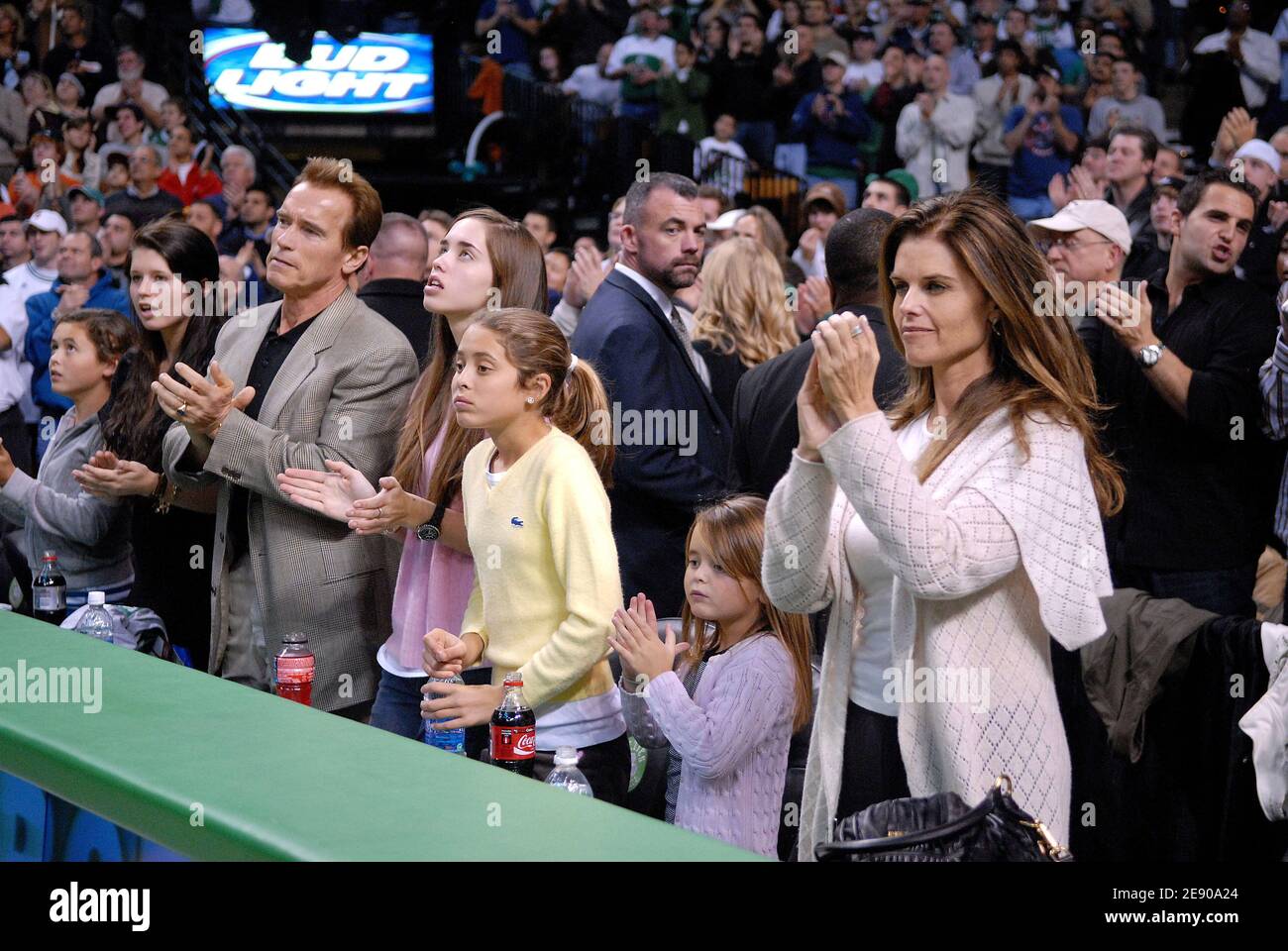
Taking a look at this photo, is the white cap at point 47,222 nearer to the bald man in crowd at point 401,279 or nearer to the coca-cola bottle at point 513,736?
the bald man in crowd at point 401,279

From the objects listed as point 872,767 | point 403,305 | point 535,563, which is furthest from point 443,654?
point 403,305

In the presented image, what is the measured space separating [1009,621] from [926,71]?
333 inches

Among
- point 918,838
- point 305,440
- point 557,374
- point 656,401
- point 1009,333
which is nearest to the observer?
point 918,838

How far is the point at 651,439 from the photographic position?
3934 mm

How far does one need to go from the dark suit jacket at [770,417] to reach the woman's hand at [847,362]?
5.09 feet

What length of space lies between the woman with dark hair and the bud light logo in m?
8.79

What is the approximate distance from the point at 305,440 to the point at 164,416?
0.85 meters

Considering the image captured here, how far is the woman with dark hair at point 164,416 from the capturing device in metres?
3.93

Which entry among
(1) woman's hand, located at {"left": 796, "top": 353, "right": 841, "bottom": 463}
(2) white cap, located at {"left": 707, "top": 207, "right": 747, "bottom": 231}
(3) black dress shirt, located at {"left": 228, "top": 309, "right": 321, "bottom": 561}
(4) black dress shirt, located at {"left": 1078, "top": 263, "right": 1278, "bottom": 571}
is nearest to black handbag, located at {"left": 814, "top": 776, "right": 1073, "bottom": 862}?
(1) woman's hand, located at {"left": 796, "top": 353, "right": 841, "bottom": 463}

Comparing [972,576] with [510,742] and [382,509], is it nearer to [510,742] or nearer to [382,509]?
[510,742]

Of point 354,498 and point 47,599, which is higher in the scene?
point 354,498

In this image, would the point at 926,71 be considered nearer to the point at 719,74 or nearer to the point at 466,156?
the point at 719,74

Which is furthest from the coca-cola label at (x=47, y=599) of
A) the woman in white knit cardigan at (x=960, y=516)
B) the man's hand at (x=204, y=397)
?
the woman in white knit cardigan at (x=960, y=516)

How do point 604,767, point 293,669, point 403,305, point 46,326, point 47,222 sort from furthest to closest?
1. point 47,222
2. point 46,326
3. point 403,305
4. point 293,669
5. point 604,767
